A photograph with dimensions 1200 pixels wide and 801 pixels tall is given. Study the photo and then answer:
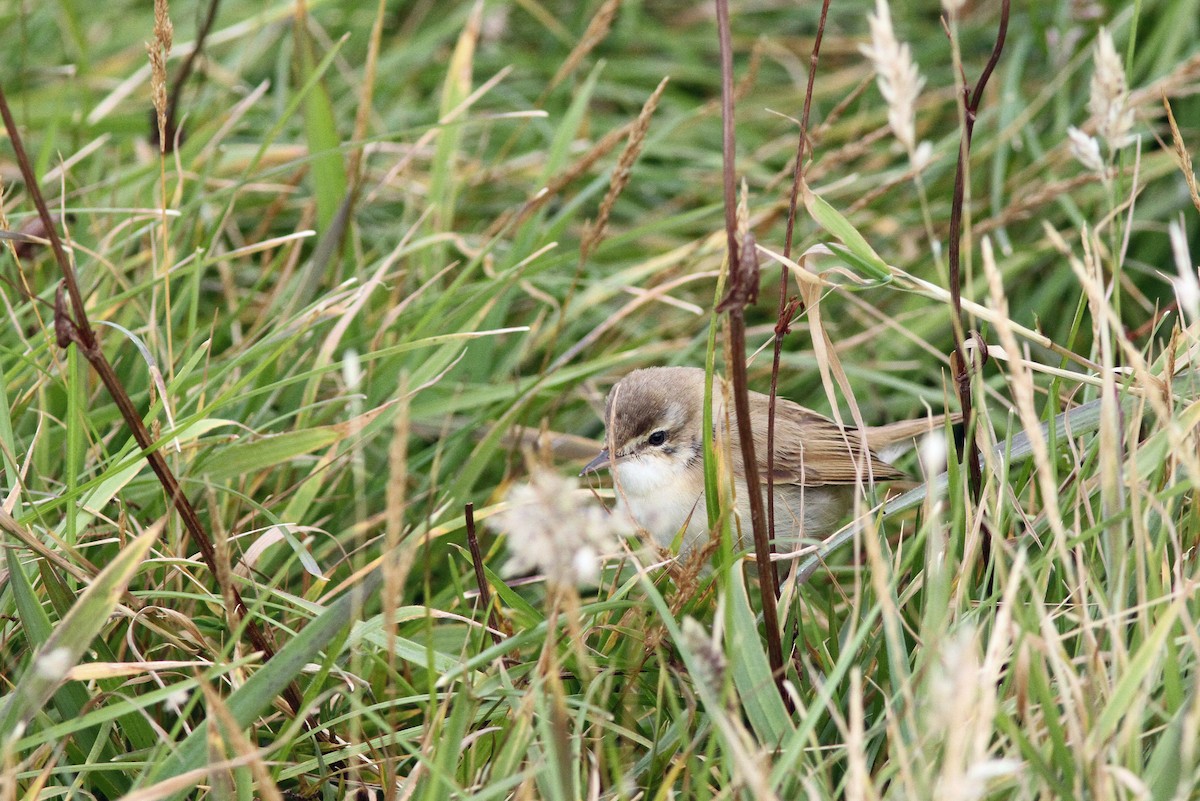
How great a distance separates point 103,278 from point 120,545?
100 cm

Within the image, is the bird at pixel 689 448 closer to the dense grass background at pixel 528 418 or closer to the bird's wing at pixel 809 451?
the bird's wing at pixel 809 451

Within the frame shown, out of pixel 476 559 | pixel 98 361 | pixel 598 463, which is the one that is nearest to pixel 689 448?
pixel 598 463

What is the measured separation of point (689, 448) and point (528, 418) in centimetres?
47

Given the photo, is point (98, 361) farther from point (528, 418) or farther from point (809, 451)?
point (809, 451)

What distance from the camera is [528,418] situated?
3496 millimetres

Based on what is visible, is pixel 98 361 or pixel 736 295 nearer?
pixel 736 295

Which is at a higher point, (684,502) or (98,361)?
(98,361)

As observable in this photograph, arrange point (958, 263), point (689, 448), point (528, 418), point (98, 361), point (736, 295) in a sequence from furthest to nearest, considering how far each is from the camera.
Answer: point (528, 418), point (689, 448), point (958, 263), point (98, 361), point (736, 295)

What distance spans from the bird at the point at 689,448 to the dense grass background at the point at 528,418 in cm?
18

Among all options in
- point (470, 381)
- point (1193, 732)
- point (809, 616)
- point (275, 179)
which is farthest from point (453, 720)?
point (275, 179)

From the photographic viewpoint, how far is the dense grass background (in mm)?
1813

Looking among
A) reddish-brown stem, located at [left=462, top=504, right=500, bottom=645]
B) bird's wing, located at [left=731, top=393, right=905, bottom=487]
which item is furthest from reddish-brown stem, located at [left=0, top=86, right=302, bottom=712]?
bird's wing, located at [left=731, top=393, right=905, bottom=487]

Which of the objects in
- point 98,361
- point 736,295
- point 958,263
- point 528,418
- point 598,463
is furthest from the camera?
point 528,418

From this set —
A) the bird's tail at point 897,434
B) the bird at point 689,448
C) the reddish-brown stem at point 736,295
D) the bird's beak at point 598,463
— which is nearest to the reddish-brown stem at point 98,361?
the reddish-brown stem at point 736,295
